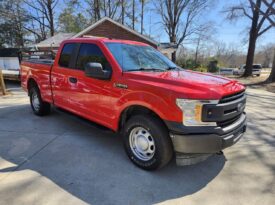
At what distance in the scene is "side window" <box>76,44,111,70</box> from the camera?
13.4 ft

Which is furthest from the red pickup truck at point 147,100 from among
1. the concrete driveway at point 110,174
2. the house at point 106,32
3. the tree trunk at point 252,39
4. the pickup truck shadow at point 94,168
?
the tree trunk at point 252,39

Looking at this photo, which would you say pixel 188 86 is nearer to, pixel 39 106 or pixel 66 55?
pixel 66 55

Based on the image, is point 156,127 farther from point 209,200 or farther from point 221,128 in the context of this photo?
point 209,200

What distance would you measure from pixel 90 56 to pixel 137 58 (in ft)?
2.91

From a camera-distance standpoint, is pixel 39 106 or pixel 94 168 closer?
pixel 94 168

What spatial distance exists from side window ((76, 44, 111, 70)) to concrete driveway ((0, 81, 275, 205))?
118 cm

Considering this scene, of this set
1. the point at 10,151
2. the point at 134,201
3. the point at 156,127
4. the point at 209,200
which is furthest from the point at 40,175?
the point at 209,200

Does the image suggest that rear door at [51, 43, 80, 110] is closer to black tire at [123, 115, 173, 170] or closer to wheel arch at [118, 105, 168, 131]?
wheel arch at [118, 105, 168, 131]

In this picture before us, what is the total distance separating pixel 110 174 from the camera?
3.47 metres

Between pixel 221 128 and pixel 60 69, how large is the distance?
3.54 meters

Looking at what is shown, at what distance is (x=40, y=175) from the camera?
3424mm

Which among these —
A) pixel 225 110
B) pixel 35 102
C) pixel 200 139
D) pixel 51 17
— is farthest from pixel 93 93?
pixel 51 17

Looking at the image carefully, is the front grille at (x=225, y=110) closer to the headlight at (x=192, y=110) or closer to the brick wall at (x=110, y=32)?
the headlight at (x=192, y=110)

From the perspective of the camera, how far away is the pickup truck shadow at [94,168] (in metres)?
3.04
